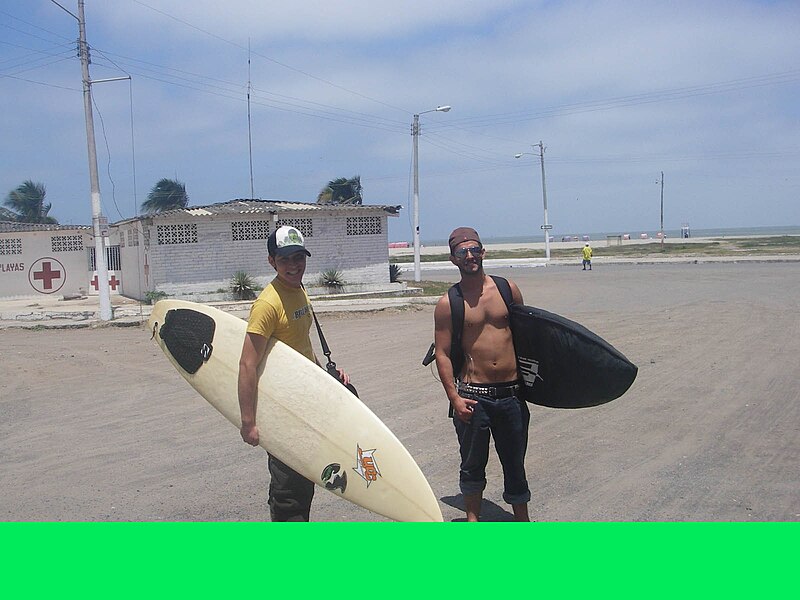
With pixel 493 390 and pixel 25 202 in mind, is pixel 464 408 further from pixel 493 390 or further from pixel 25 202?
pixel 25 202

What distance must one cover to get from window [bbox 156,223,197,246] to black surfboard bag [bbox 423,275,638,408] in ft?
64.7

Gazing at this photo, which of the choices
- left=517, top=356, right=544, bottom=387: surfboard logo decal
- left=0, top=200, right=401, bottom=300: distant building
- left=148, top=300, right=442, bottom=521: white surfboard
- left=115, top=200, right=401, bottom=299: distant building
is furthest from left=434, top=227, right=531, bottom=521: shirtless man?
left=0, top=200, right=401, bottom=300: distant building

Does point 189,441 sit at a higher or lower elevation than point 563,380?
lower

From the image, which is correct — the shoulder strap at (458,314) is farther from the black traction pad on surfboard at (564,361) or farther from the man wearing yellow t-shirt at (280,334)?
the man wearing yellow t-shirt at (280,334)

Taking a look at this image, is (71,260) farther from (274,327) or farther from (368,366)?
(274,327)

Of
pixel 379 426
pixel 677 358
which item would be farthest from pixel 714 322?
pixel 379 426

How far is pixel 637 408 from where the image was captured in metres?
7.47

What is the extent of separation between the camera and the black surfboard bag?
4129 mm

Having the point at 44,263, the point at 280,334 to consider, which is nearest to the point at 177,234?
the point at 44,263

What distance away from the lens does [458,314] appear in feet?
13.3

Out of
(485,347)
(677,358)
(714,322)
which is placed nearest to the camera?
(485,347)

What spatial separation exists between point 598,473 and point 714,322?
33.0 feet

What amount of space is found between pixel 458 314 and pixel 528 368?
0.55 meters

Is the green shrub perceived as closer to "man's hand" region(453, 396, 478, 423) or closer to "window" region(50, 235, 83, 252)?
"window" region(50, 235, 83, 252)
